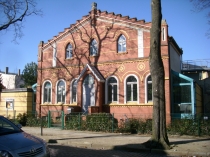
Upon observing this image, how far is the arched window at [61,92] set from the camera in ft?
74.9

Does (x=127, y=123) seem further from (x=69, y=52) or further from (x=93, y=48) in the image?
(x=69, y=52)

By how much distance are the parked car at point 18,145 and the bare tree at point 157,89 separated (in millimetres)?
5191

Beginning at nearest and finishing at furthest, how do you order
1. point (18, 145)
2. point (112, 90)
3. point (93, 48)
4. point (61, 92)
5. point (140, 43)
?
1. point (18, 145)
2. point (140, 43)
3. point (112, 90)
4. point (93, 48)
5. point (61, 92)

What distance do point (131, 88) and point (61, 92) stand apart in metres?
7.37

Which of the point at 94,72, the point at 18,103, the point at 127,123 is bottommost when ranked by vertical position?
the point at 127,123

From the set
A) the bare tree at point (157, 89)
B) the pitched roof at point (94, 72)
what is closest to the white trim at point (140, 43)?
the pitched roof at point (94, 72)

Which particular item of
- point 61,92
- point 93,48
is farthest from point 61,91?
point 93,48

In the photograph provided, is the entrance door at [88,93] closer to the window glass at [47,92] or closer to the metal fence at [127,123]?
the metal fence at [127,123]

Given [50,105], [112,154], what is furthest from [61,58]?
[112,154]

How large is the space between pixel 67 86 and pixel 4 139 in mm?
16254

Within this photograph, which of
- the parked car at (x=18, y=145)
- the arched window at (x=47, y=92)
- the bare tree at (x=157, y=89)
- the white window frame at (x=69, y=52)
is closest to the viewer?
the parked car at (x=18, y=145)

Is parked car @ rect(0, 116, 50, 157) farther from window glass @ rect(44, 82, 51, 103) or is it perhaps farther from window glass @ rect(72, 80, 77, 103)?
window glass @ rect(44, 82, 51, 103)

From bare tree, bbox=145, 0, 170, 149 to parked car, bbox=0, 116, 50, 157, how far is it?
17.0 feet

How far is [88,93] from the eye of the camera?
69.0 ft
